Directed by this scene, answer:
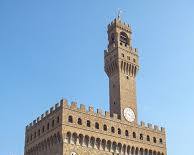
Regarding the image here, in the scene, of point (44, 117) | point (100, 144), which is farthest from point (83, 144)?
point (44, 117)

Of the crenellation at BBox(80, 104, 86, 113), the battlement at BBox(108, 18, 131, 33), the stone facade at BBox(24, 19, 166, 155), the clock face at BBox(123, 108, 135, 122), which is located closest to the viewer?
the stone facade at BBox(24, 19, 166, 155)

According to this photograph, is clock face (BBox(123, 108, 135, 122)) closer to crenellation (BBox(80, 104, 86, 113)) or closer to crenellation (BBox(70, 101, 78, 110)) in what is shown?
crenellation (BBox(80, 104, 86, 113))

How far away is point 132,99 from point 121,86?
10.3ft

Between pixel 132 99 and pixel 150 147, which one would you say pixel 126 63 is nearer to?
pixel 132 99

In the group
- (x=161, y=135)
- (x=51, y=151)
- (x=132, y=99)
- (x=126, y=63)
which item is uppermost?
(x=126, y=63)

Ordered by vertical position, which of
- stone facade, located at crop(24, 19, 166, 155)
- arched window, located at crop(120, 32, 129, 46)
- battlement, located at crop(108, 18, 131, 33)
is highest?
battlement, located at crop(108, 18, 131, 33)

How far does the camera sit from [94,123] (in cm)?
6144

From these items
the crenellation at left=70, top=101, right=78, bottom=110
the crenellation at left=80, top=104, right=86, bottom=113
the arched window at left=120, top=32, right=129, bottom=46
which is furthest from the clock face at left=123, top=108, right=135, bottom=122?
the arched window at left=120, top=32, right=129, bottom=46

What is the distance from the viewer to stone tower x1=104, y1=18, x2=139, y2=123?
67.8 meters

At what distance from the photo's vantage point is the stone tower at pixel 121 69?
67750 millimetres

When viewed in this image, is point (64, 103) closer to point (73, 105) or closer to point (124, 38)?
point (73, 105)

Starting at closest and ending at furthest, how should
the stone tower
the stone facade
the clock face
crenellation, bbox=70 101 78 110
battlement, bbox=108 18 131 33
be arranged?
the stone facade < crenellation, bbox=70 101 78 110 < the clock face < the stone tower < battlement, bbox=108 18 131 33

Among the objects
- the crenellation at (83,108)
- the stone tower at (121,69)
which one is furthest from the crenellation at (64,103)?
the stone tower at (121,69)

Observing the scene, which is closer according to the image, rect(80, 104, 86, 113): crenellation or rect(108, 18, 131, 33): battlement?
rect(80, 104, 86, 113): crenellation
